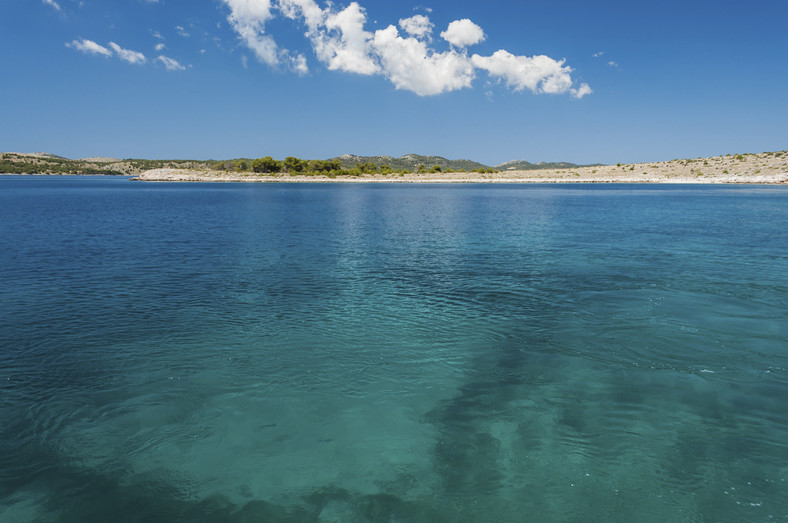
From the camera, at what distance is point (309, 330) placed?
663 inches

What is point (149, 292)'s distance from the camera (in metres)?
21.5

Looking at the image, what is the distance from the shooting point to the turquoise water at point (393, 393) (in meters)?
8.58

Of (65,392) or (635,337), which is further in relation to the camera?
(635,337)

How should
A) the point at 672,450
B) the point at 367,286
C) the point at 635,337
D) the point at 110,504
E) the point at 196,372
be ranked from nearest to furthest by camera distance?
1. the point at 110,504
2. the point at 672,450
3. the point at 196,372
4. the point at 635,337
5. the point at 367,286

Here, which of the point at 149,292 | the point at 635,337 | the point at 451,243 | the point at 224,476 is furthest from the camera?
the point at 451,243

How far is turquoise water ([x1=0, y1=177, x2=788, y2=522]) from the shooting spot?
8.58 m

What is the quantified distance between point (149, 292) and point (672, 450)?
2148 centimetres

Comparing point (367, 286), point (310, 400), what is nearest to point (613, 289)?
point (367, 286)

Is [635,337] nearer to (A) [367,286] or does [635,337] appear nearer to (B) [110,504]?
(A) [367,286]

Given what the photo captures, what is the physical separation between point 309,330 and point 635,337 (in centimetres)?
1176

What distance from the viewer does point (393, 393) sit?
12.3 metres

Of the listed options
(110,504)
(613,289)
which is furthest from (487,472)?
(613,289)

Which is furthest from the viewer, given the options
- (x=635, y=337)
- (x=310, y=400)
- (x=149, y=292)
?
(x=149, y=292)

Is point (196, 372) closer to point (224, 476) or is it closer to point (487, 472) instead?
point (224, 476)
